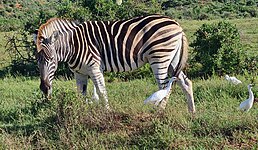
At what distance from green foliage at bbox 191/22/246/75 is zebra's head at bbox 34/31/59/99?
210 inches

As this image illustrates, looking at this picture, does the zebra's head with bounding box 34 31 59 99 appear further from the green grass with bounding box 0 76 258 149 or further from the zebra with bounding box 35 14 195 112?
the green grass with bounding box 0 76 258 149

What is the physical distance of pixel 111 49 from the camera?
7230mm

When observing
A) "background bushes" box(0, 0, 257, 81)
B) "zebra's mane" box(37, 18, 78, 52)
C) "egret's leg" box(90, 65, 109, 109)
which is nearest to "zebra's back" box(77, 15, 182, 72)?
"egret's leg" box(90, 65, 109, 109)

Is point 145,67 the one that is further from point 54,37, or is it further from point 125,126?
point 125,126

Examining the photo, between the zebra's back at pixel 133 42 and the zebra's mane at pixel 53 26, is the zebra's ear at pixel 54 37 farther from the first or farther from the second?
the zebra's back at pixel 133 42

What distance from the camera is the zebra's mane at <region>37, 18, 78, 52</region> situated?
7039 millimetres

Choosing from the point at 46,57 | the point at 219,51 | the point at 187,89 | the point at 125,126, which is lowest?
the point at 125,126

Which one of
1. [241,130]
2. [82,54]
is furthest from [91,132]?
[241,130]

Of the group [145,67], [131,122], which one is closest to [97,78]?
[131,122]

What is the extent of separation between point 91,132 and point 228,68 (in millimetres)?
6179

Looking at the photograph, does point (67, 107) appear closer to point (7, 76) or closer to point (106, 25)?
point (106, 25)

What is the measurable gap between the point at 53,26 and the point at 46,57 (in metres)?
0.62

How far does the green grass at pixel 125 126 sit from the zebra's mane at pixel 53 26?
0.94 m

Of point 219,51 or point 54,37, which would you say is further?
point 219,51
